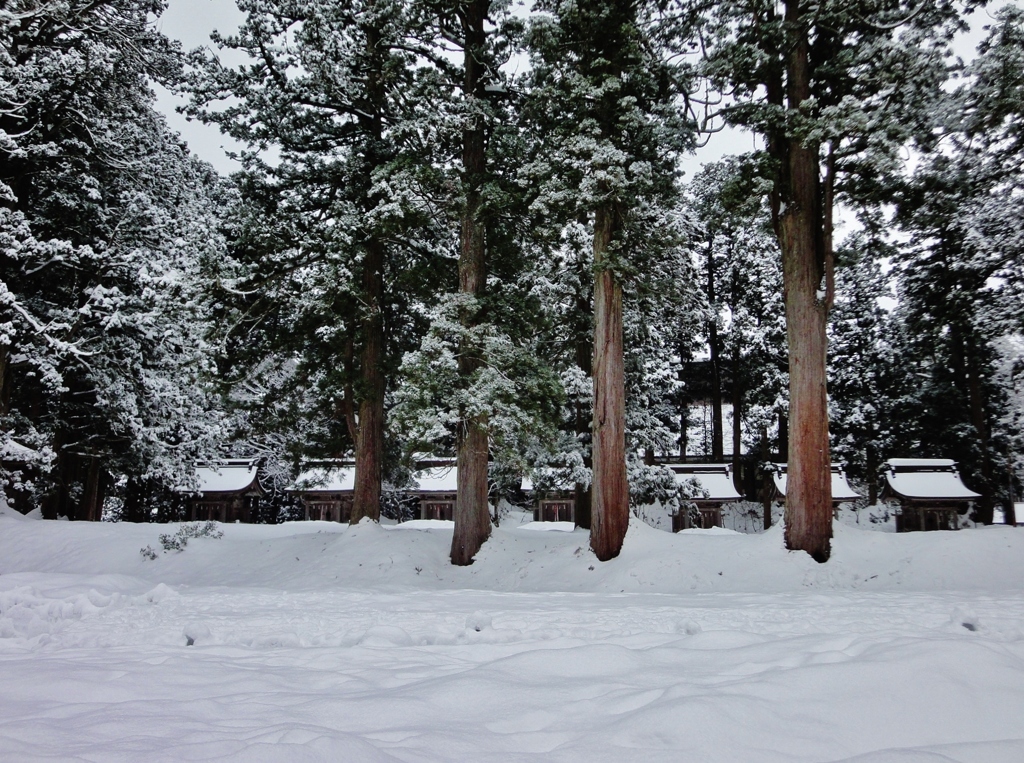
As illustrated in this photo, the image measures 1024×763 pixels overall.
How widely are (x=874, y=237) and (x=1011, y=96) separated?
9.86 ft

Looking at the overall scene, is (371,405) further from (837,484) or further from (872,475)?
(872,475)

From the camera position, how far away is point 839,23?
35.2 ft

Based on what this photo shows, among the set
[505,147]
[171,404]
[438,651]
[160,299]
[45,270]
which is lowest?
[438,651]

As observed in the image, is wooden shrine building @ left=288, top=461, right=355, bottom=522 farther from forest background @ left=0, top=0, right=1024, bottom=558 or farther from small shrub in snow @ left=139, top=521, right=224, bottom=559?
small shrub in snow @ left=139, top=521, right=224, bottom=559

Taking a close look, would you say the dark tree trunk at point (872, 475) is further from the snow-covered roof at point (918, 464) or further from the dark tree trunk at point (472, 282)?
the dark tree trunk at point (472, 282)

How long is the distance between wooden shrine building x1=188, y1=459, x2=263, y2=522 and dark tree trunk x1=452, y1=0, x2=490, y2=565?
15.7 meters

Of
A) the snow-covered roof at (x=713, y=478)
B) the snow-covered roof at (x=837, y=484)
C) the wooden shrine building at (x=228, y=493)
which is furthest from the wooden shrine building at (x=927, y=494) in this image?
the wooden shrine building at (x=228, y=493)

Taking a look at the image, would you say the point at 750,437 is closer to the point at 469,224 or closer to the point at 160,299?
the point at 469,224

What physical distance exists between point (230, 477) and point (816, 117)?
24.0 m

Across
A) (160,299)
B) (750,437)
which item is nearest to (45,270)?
(160,299)

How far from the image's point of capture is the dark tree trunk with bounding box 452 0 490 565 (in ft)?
43.5

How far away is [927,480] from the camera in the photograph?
2344 cm

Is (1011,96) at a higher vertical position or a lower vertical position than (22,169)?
lower

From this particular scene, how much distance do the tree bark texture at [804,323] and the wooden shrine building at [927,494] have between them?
15.6 meters
